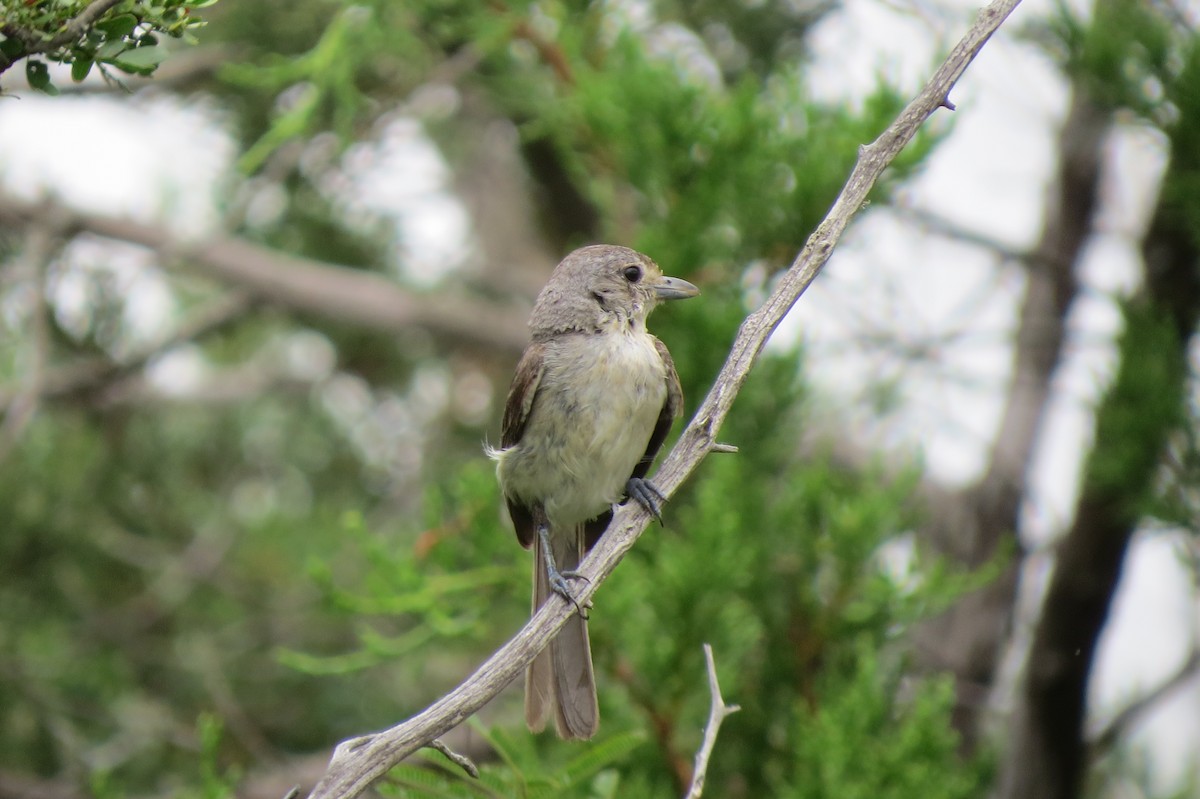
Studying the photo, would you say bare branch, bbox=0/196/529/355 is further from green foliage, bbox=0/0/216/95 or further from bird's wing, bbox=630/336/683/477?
green foliage, bbox=0/0/216/95

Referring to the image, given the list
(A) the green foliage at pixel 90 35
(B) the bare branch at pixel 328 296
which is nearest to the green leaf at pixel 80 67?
(A) the green foliage at pixel 90 35

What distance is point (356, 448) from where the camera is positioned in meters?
7.04

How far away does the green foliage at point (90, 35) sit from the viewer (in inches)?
71.6

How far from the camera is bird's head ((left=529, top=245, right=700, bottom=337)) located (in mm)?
3777

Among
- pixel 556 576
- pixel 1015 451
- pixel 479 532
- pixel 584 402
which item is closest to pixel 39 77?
pixel 556 576

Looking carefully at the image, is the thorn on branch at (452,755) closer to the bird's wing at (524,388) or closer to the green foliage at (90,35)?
the green foliage at (90,35)

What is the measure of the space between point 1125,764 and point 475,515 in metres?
3.07

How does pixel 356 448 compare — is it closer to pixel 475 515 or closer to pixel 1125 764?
pixel 475 515

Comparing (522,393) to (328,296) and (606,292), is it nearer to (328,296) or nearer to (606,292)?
(606,292)

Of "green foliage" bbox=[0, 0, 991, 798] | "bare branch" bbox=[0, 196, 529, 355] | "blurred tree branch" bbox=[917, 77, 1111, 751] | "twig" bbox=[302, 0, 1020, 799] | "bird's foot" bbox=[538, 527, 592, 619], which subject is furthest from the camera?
"bare branch" bbox=[0, 196, 529, 355]

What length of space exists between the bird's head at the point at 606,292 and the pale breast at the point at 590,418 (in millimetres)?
56

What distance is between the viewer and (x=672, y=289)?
3754mm

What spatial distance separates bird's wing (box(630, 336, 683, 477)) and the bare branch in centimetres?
190

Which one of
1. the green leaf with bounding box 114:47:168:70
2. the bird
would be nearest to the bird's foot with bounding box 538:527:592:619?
the bird
